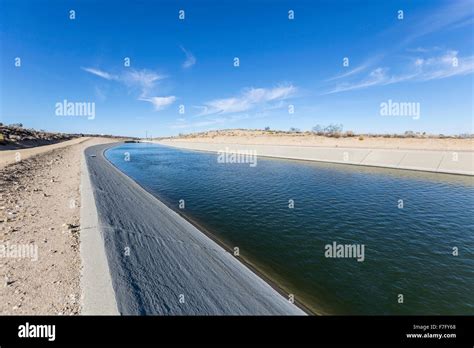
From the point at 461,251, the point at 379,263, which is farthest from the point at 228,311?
the point at 461,251

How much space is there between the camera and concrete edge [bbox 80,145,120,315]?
421cm

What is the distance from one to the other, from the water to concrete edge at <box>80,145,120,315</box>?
15.7 feet

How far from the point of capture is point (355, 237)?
9.73 m

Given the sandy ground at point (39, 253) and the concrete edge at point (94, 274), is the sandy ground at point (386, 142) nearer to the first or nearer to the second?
the concrete edge at point (94, 274)

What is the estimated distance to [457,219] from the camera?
38.7 feet

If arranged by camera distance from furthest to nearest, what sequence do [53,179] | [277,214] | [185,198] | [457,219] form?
1. [185,198]
2. [53,179]
3. [277,214]
4. [457,219]

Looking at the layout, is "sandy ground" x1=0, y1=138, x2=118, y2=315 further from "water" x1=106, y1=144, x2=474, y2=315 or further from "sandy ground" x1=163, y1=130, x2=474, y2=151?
"sandy ground" x1=163, y1=130, x2=474, y2=151

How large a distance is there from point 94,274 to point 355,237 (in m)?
9.88

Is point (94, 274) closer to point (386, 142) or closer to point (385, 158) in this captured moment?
point (385, 158)

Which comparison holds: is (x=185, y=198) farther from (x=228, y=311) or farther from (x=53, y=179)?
(x=228, y=311)

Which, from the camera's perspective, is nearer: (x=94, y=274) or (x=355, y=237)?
(x=94, y=274)

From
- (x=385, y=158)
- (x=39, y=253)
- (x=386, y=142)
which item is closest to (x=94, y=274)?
(x=39, y=253)

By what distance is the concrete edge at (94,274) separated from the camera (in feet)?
13.8
